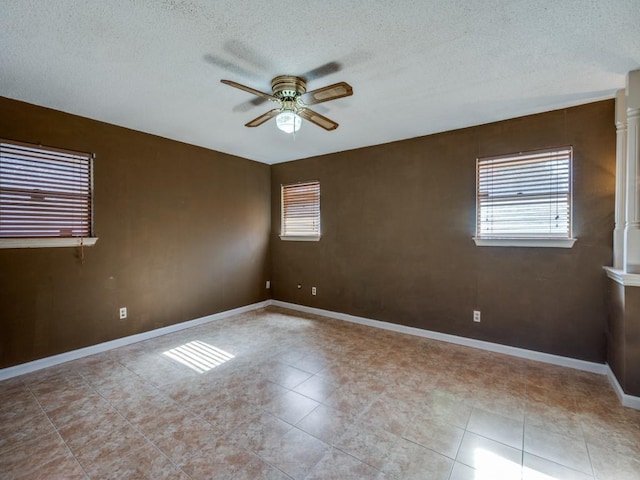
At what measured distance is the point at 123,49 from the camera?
200cm

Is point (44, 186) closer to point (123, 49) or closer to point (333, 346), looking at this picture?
point (123, 49)

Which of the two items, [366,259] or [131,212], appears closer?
[131,212]

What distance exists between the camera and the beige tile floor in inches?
66.4

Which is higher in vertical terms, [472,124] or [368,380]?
[472,124]

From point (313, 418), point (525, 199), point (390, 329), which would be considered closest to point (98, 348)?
point (313, 418)

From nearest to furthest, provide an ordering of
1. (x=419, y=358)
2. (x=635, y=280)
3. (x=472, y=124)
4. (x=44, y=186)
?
(x=635, y=280)
(x=44, y=186)
(x=419, y=358)
(x=472, y=124)

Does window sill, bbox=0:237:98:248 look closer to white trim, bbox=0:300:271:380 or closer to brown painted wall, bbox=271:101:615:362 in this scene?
white trim, bbox=0:300:271:380

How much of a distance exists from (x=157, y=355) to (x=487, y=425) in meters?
3.09

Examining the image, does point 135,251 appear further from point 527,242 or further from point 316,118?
point 527,242

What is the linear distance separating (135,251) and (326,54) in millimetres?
3078

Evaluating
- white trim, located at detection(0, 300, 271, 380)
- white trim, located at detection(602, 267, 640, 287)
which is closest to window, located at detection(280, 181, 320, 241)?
white trim, located at detection(0, 300, 271, 380)

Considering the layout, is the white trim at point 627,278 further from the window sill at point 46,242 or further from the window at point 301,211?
the window sill at point 46,242

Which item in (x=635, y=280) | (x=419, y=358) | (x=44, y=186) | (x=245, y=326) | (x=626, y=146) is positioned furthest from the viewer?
(x=245, y=326)

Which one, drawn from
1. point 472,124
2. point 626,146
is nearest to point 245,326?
point 472,124
